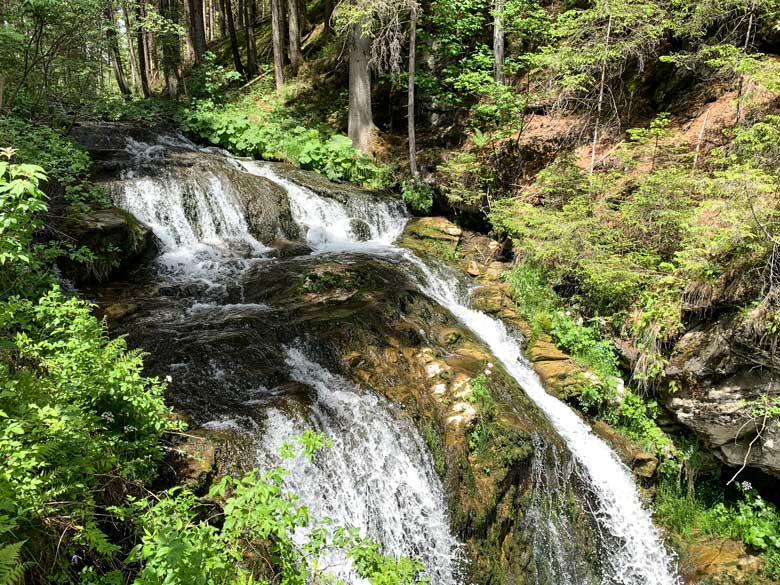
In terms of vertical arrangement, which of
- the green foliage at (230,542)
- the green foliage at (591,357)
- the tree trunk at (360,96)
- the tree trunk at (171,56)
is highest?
the tree trunk at (171,56)

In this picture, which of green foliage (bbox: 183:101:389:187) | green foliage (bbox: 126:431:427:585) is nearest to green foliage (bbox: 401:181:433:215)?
green foliage (bbox: 183:101:389:187)

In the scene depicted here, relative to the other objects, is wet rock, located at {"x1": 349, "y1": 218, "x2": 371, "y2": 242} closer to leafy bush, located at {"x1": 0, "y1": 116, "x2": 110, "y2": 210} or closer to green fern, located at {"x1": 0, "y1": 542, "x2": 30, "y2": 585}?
leafy bush, located at {"x1": 0, "y1": 116, "x2": 110, "y2": 210}

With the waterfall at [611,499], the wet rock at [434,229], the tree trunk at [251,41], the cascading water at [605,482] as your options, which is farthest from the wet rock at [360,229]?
the tree trunk at [251,41]

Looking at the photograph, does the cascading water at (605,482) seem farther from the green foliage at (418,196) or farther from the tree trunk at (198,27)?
the tree trunk at (198,27)

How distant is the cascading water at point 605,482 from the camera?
5871mm

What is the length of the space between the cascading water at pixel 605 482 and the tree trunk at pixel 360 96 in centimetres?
694

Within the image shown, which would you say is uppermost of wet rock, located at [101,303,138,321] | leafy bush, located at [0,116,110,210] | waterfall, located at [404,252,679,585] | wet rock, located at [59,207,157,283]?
leafy bush, located at [0,116,110,210]

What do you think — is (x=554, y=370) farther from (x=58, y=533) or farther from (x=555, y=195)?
(x=58, y=533)

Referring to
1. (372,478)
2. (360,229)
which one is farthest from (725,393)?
(360,229)

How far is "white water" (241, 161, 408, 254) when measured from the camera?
10650 millimetres

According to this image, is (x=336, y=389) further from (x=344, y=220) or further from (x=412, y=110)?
(x=412, y=110)

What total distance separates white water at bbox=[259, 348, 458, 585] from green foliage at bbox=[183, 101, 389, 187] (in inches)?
347

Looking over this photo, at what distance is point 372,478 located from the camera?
501 cm

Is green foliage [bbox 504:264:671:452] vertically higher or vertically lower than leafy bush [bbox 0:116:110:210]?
lower
